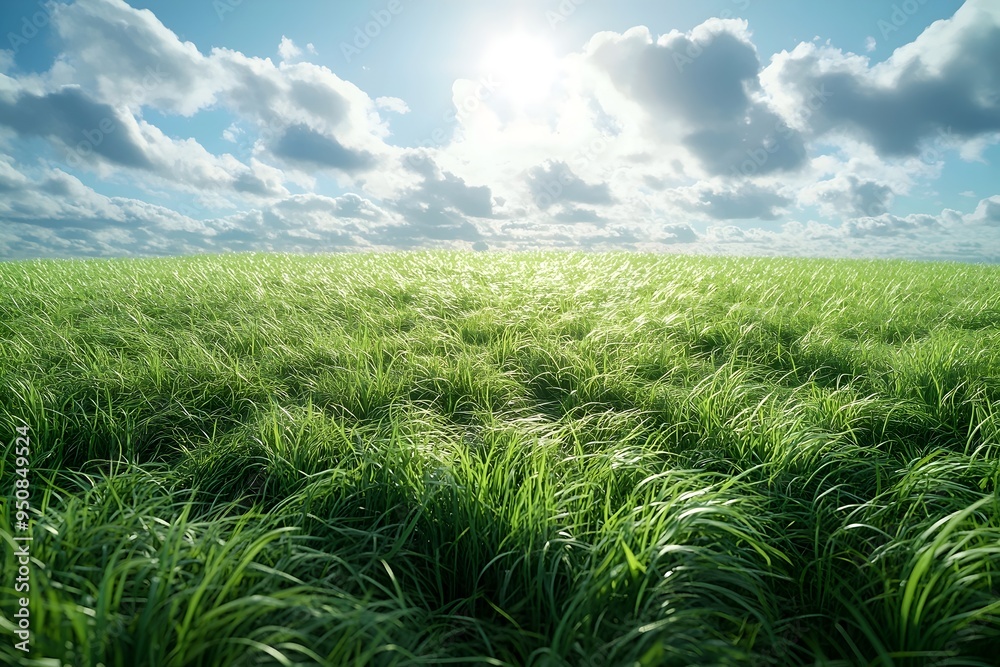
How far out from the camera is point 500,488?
78.8 inches

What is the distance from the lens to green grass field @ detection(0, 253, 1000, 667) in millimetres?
1407

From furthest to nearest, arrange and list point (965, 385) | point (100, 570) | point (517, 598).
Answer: point (965, 385), point (517, 598), point (100, 570)

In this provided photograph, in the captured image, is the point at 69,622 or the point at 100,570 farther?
the point at 100,570

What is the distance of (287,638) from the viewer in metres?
1.34

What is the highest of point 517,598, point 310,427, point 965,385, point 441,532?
point 965,385

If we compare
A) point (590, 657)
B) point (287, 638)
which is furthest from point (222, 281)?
point (590, 657)

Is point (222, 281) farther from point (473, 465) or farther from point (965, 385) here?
point (965, 385)

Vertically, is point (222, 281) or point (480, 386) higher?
point (222, 281)

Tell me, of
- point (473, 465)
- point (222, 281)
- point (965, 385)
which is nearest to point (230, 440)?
point (473, 465)

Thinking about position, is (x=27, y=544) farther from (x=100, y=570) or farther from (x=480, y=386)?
(x=480, y=386)

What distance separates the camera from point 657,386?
10.8 feet

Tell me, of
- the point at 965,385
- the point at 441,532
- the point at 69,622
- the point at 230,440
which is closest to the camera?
the point at 69,622

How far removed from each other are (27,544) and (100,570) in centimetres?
29

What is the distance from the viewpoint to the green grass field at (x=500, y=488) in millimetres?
1407
